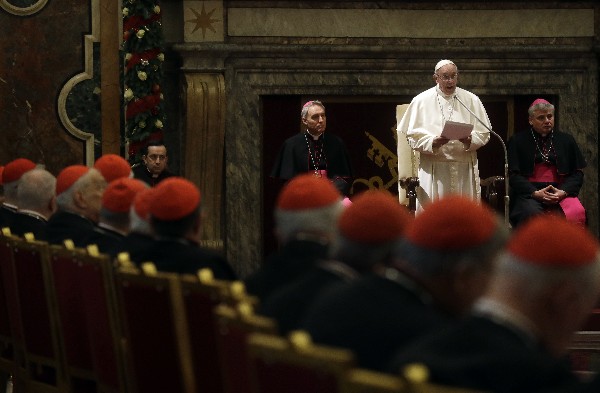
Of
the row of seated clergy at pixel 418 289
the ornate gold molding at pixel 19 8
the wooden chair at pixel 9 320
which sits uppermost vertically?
the ornate gold molding at pixel 19 8

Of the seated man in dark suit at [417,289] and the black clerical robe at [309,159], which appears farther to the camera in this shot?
the black clerical robe at [309,159]

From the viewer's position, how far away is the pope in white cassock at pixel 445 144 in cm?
Answer: 955

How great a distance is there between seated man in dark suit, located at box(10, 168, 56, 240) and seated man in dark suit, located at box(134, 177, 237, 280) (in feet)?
7.34

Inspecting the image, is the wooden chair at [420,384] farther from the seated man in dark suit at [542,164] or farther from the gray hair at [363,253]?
the seated man in dark suit at [542,164]

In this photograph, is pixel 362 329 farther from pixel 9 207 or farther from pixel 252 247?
pixel 252 247

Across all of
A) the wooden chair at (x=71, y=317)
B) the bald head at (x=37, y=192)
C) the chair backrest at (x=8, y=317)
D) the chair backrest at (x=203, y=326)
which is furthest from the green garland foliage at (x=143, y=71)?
the chair backrest at (x=203, y=326)

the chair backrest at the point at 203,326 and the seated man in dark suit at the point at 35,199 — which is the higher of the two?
the seated man in dark suit at the point at 35,199

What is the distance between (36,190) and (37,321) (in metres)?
1.45

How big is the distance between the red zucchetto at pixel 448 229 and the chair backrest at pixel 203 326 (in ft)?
3.55

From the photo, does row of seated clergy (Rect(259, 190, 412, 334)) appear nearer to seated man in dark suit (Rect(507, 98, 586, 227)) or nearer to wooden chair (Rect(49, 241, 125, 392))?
wooden chair (Rect(49, 241, 125, 392))

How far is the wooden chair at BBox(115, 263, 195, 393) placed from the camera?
12.5 ft

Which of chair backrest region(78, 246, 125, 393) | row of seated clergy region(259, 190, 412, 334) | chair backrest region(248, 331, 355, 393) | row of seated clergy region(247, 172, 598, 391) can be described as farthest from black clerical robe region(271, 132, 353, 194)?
chair backrest region(248, 331, 355, 393)

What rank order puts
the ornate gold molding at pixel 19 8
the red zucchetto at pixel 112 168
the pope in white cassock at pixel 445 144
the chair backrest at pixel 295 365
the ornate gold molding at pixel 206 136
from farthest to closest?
the ornate gold molding at pixel 19 8 → the ornate gold molding at pixel 206 136 → the pope in white cassock at pixel 445 144 → the red zucchetto at pixel 112 168 → the chair backrest at pixel 295 365

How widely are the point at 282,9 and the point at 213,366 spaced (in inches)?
313
